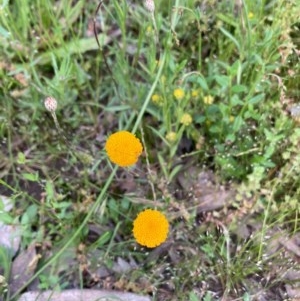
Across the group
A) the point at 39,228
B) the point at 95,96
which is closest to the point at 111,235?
the point at 39,228

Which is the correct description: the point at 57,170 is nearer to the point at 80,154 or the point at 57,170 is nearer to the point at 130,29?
the point at 80,154

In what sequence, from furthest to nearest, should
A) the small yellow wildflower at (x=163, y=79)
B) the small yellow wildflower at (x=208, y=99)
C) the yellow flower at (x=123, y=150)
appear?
the small yellow wildflower at (x=208, y=99) → the small yellow wildflower at (x=163, y=79) → the yellow flower at (x=123, y=150)

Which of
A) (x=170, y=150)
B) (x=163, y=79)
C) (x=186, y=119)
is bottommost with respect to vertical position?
(x=170, y=150)

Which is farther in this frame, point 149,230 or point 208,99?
point 208,99

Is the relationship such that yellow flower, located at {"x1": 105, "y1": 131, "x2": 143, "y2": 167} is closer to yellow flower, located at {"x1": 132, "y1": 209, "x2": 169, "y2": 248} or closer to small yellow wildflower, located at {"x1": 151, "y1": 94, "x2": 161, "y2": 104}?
yellow flower, located at {"x1": 132, "y1": 209, "x2": 169, "y2": 248}

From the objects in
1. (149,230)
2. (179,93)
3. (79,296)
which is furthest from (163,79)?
(79,296)

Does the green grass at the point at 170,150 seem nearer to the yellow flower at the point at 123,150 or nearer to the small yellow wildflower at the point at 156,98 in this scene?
the small yellow wildflower at the point at 156,98

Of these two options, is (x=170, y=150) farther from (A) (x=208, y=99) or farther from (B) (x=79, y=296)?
(B) (x=79, y=296)

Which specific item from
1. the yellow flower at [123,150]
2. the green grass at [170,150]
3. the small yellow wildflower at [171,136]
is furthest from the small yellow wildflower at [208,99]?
the yellow flower at [123,150]
